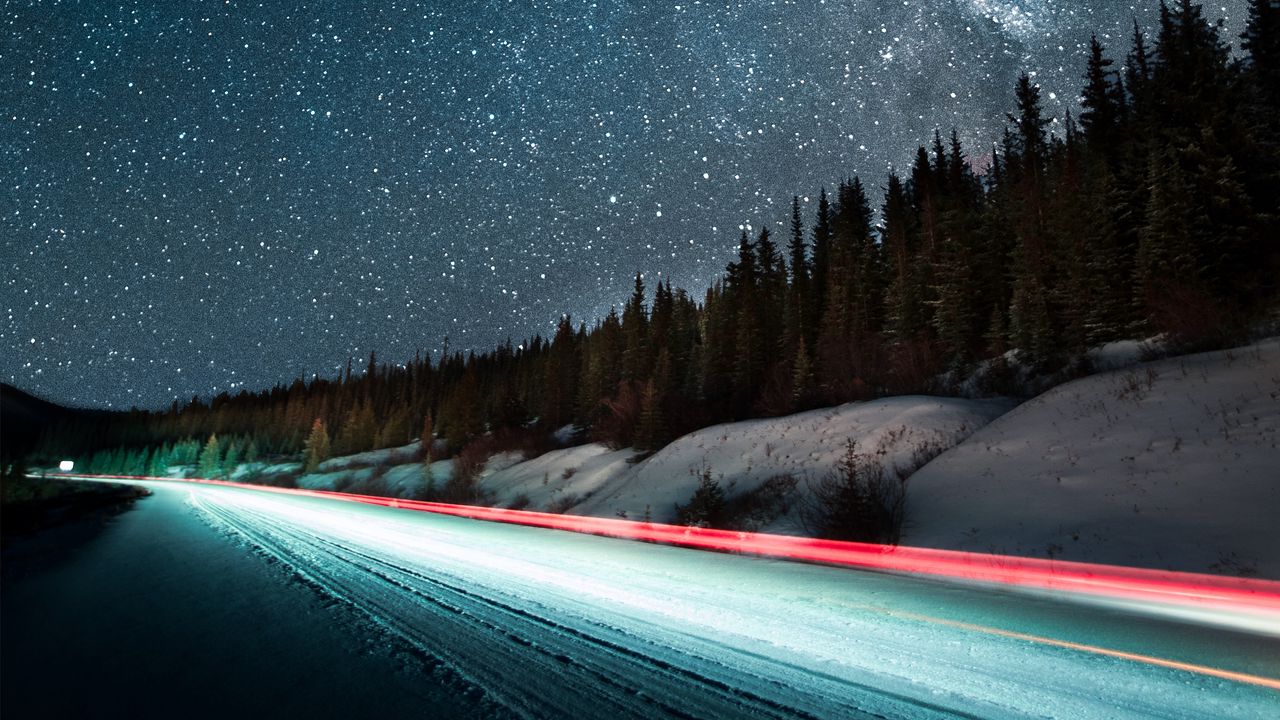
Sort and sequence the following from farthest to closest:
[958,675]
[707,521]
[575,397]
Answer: [575,397] < [707,521] < [958,675]

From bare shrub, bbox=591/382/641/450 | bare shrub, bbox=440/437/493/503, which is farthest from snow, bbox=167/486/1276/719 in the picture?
bare shrub, bbox=591/382/641/450

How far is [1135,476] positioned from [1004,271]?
3533 centimetres

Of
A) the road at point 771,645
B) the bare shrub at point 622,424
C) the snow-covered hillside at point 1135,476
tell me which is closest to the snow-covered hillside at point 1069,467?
the snow-covered hillside at point 1135,476

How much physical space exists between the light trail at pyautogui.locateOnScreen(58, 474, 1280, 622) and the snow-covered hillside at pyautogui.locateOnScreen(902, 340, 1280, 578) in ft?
1.99

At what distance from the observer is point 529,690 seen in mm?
3797

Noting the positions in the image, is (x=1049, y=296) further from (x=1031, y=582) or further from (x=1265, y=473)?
(x=1031, y=582)

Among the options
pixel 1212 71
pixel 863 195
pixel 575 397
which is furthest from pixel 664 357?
pixel 1212 71

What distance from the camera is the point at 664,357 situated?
185 ft

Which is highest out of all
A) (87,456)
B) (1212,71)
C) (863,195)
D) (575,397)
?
(863,195)

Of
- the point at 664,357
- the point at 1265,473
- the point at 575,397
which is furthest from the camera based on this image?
the point at 575,397

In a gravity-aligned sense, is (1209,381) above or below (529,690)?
above

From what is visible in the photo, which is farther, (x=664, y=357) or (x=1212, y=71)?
(x=664, y=357)

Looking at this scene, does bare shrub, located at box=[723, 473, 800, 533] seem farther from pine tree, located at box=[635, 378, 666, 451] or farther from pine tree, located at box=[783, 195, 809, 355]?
pine tree, located at box=[783, 195, 809, 355]

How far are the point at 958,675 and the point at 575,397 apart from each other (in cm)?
6725
